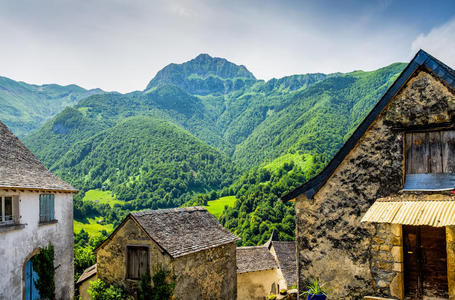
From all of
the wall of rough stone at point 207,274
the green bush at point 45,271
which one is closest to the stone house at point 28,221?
the green bush at point 45,271

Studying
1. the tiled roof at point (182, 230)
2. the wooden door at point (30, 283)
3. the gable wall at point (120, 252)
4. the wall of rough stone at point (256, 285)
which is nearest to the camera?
the wooden door at point (30, 283)

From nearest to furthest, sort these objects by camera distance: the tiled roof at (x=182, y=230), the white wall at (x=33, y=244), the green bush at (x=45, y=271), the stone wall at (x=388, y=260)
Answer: the stone wall at (x=388, y=260)
the white wall at (x=33, y=244)
the tiled roof at (x=182, y=230)
the green bush at (x=45, y=271)

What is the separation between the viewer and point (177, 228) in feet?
53.8

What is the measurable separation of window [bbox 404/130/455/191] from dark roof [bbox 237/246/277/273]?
2071 cm

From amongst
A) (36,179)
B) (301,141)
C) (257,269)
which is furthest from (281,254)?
(301,141)

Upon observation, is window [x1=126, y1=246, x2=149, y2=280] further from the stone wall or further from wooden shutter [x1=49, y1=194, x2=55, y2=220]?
the stone wall

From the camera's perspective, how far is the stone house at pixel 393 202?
20.9ft

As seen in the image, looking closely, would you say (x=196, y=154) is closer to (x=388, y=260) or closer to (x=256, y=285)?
(x=256, y=285)

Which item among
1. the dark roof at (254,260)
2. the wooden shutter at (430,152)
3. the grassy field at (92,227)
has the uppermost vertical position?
the wooden shutter at (430,152)

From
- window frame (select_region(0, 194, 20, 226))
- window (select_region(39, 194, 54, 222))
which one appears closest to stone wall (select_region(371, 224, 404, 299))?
window frame (select_region(0, 194, 20, 226))

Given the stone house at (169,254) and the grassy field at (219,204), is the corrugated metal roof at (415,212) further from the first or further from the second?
the grassy field at (219,204)

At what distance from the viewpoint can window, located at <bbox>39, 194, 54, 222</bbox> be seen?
15.5 metres

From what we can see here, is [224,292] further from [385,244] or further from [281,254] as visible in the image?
[281,254]

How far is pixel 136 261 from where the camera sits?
48.6ft
